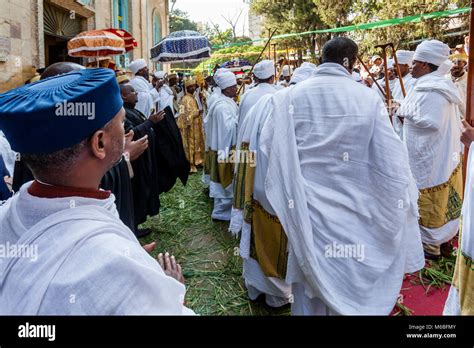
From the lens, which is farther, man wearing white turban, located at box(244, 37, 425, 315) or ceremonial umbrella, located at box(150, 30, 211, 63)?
ceremonial umbrella, located at box(150, 30, 211, 63)

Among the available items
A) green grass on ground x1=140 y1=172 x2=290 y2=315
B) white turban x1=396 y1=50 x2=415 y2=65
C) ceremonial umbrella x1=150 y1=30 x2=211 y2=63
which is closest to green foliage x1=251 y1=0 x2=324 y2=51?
ceremonial umbrella x1=150 y1=30 x2=211 y2=63

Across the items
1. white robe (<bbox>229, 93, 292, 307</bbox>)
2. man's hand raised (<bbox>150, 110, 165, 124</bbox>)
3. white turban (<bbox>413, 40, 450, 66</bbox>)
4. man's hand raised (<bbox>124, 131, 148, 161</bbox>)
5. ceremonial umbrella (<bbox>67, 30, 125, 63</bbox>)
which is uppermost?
ceremonial umbrella (<bbox>67, 30, 125, 63</bbox>)

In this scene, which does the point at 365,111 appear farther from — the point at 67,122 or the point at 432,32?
the point at 432,32

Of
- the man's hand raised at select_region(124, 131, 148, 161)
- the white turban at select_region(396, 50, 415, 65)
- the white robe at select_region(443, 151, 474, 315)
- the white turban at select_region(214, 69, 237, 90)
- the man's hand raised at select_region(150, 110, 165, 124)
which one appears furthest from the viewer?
the white turban at select_region(396, 50, 415, 65)

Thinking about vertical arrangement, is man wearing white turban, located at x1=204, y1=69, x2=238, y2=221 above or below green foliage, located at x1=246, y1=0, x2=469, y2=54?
below

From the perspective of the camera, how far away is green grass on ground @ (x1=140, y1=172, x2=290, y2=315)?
3725mm

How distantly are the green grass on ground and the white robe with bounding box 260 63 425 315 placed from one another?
987 millimetres

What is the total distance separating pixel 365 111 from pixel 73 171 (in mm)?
2116

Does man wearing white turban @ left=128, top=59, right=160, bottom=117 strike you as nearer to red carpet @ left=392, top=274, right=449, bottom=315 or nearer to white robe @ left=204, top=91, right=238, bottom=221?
white robe @ left=204, top=91, right=238, bottom=221

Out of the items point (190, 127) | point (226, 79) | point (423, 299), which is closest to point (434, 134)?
point (423, 299)

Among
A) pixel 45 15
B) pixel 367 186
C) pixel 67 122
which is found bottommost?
pixel 367 186

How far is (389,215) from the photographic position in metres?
2.80
